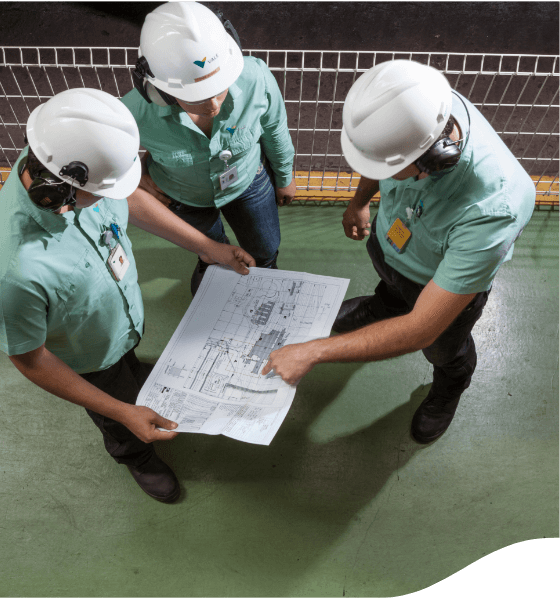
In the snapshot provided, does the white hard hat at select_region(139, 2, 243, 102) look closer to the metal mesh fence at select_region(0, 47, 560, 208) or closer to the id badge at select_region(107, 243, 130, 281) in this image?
the id badge at select_region(107, 243, 130, 281)

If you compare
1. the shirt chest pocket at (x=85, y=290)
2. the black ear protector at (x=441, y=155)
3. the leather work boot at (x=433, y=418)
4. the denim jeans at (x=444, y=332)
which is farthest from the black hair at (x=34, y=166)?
the leather work boot at (x=433, y=418)

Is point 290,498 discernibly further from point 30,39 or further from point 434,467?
point 30,39

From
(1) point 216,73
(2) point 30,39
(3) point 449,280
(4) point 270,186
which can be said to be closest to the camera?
(3) point 449,280

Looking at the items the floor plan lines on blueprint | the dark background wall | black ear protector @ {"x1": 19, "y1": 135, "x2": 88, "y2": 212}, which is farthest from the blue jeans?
the dark background wall

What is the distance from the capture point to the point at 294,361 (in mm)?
2012

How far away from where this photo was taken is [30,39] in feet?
17.8

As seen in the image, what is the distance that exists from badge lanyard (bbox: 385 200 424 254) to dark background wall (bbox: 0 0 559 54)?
4.13m

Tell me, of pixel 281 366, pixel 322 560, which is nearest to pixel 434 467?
pixel 322 560

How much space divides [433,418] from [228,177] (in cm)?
174

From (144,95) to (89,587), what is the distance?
2327 mm

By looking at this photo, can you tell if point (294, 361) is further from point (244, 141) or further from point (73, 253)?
point (244, 141)

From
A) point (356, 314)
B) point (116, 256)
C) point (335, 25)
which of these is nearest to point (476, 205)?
point (116, 256)

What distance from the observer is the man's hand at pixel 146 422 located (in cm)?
199

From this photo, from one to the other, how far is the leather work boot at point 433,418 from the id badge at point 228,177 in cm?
163
